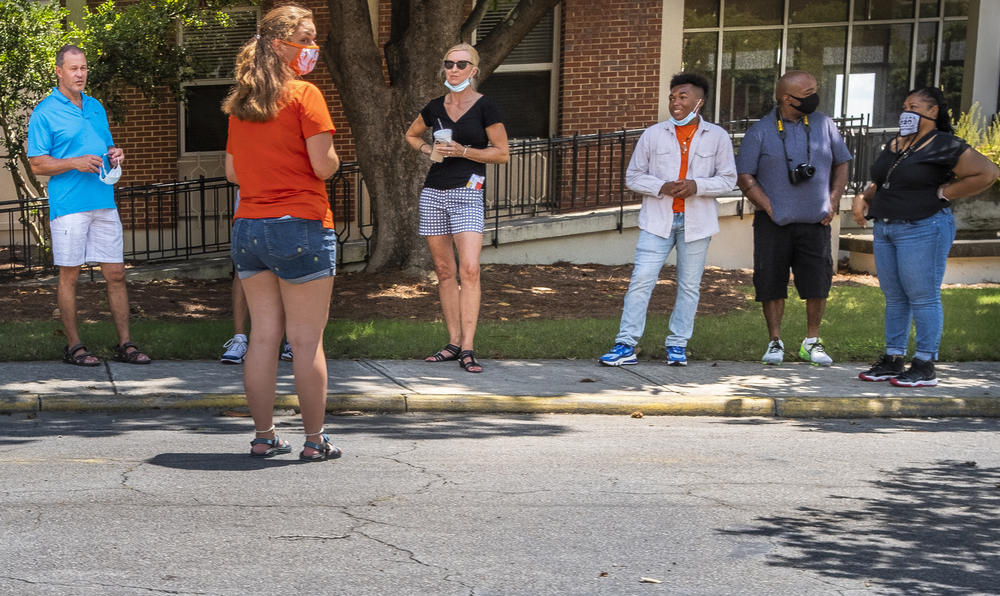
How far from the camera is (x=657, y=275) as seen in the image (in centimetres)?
859

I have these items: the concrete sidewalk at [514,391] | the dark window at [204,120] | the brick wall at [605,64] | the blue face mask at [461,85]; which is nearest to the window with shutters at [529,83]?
the brick wall at [605,64]

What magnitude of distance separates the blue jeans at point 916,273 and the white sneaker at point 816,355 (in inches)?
25.4

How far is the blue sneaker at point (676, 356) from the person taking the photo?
8703 mm

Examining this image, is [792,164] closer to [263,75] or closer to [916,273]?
[916,273]

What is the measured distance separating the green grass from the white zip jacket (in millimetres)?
1092

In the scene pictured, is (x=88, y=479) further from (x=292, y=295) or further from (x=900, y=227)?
(x=900, y=227)

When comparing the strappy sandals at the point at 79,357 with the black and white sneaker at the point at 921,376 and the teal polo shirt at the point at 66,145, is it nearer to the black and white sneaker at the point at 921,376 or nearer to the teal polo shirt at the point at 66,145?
the teal polo shirt at the point at 66,145

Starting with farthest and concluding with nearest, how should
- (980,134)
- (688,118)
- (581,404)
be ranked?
(980,134)
(688,118)
(581,404)

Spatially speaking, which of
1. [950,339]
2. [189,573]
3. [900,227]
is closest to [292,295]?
[189,573]

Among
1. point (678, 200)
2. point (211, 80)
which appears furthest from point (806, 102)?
point (211, 80)

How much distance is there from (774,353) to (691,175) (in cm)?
149

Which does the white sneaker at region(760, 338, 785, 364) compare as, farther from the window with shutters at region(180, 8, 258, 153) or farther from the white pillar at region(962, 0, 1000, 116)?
the window with shutters at region(180, 8, 258, 153)

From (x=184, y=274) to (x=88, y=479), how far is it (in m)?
8.72

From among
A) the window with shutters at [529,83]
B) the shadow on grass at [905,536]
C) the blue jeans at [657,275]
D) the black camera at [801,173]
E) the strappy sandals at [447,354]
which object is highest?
the window with shutters at [529,83]
